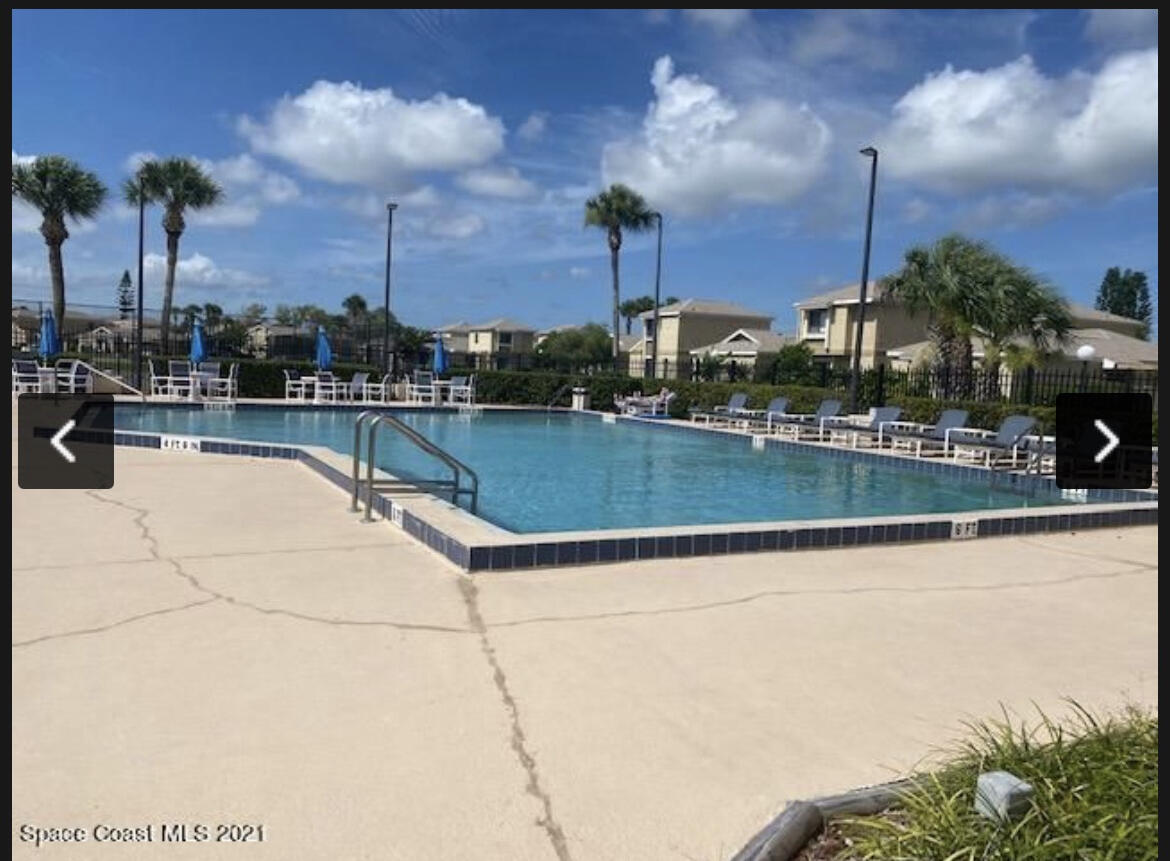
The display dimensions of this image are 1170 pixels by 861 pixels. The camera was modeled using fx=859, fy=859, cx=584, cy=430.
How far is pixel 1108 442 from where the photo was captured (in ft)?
40.6

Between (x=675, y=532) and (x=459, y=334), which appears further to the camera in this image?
(x=459, y=334)

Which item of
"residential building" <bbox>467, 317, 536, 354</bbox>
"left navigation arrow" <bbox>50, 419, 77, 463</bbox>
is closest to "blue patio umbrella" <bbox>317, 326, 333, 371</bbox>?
"left navigation arrow" <bbox>50, 419, 77, 463</bbox>

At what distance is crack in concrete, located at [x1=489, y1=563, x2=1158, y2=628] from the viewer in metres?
4.20

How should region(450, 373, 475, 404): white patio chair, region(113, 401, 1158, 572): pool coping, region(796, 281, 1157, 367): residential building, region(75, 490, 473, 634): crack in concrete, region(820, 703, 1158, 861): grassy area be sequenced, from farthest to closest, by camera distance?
region(796, 281, 1157, 367): residential building → region(450, 373, 475, 404): white patio chair → region(113, 401, 1158, 572): pool coping → region(75, 490, 473, 634): crack in concrete → region(820, 703, 1158, 861): grassy area

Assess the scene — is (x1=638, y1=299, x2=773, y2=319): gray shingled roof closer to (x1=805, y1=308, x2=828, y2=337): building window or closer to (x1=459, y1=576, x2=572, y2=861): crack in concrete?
(x1=805, y1=308, x2=828, y2=337): building window

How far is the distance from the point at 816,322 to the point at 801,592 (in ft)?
129

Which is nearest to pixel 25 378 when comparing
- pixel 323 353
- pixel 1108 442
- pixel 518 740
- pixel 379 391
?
pixel 323 353

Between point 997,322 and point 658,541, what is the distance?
15339 millimetres

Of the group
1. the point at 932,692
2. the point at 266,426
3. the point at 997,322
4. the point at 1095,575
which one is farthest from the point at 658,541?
the point at 997,322

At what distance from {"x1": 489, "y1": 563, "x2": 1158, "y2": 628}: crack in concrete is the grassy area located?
1.98m

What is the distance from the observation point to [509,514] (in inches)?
331

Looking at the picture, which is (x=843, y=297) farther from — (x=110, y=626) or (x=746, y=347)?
(x=110, y=626)

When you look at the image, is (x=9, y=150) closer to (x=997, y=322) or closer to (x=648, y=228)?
(x=997, y=322)

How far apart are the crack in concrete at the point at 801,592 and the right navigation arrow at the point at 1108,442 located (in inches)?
261
